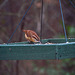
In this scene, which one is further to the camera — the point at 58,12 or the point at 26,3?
the point at 58,12

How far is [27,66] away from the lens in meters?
7.28

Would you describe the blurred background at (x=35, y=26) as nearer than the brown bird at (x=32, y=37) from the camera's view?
No

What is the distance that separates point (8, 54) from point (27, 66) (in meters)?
5.02

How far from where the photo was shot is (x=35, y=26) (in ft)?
21.0

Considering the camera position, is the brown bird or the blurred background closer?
the brown bird

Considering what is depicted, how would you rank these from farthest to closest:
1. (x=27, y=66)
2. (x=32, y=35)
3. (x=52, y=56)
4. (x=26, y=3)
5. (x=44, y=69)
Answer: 1. (x=27, y=66)
2. (x=44, y=69)
3. (x=26, y=3)
4. (x=32, y=35)
5. (x=52, y=56)

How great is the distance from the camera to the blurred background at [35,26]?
588 cm

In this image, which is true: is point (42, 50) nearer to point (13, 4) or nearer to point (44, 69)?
point (13, 4)

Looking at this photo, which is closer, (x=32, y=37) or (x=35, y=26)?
(x=32, y=37)

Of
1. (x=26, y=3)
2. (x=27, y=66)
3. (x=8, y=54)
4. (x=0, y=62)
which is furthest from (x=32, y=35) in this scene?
(x=27, y=66)

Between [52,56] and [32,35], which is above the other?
[32,35]

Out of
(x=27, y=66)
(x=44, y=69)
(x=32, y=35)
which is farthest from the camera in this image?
(x=27, y=66)

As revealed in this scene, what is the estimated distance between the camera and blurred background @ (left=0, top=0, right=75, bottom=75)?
5881 mm

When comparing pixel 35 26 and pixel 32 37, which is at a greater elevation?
pixel 35 26
